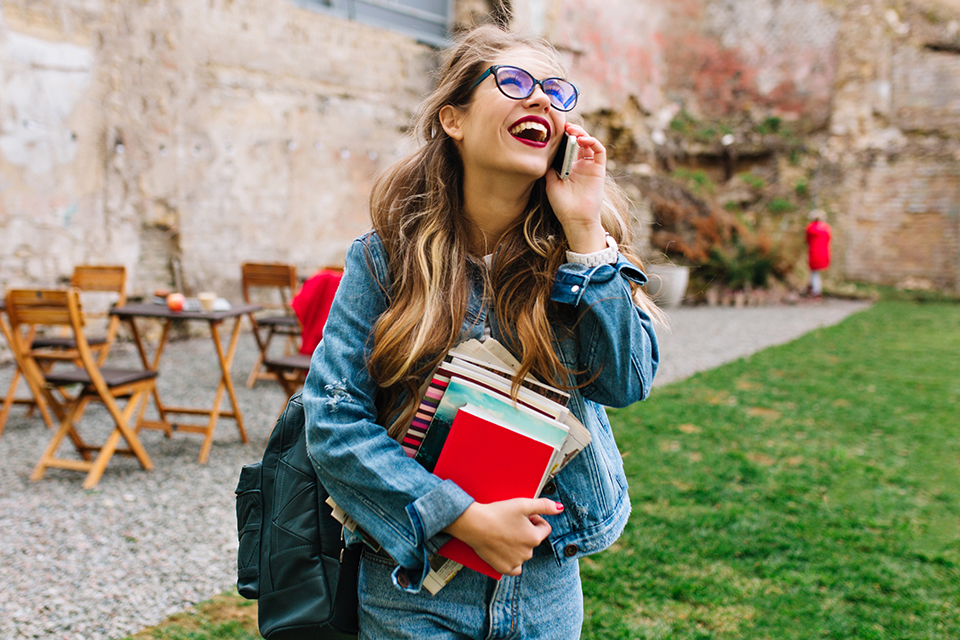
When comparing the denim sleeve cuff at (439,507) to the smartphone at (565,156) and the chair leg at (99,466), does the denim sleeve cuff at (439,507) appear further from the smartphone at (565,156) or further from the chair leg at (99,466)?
the chair leg at (99,466)

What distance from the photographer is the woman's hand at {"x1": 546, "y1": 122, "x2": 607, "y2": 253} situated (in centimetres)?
114

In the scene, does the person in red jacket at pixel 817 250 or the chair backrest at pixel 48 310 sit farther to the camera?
the person in red jacket at pixel 817 250

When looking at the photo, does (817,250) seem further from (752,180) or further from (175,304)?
(175,304)

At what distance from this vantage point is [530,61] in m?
1.18

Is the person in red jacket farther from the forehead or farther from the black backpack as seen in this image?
the black backpack

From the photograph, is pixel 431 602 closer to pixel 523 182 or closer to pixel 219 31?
pixel 523 182

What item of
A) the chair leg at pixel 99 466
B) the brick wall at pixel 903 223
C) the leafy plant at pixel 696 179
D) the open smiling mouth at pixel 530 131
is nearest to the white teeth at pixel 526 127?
the open smiling mouth at pixel 530 131

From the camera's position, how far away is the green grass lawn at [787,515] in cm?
244

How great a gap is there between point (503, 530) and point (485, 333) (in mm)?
352

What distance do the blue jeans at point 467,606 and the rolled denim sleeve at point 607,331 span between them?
0.31 m

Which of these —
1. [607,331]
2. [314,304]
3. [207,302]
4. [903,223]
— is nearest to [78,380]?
[207,302]

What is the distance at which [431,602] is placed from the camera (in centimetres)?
104

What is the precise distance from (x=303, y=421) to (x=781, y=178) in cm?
1652

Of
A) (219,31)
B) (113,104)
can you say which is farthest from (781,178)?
(113,104)
